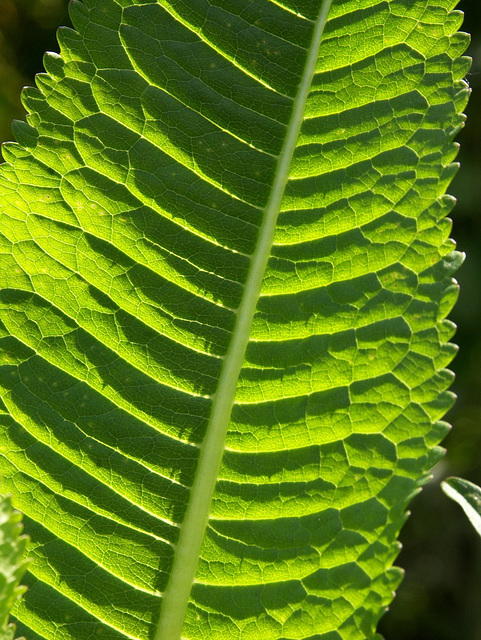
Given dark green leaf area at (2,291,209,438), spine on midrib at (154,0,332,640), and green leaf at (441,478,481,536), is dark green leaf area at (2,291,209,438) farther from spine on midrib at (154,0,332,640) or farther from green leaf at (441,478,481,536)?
green leaf at (441,478,481,536)

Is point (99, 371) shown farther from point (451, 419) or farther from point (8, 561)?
point (451, 419)

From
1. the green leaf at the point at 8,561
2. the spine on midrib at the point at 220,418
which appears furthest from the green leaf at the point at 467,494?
the green leaf at the point at 8,561

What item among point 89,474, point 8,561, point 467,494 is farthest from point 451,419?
point 8,561

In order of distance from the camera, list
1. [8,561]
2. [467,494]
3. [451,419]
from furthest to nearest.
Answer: [451,419], [467,494], [8,561]

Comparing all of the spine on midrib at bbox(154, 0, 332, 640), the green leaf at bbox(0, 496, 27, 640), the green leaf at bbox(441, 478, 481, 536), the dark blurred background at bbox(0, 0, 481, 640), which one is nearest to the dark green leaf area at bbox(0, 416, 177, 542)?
the spine on midrib at bbox(154, 0, 332, 640)

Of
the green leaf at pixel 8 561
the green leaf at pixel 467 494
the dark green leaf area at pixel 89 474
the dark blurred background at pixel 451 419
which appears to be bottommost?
the green leaf at pixel 8 561

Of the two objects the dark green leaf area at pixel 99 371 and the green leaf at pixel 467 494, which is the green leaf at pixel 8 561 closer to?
the dark green leaf area at pixel 99 371
